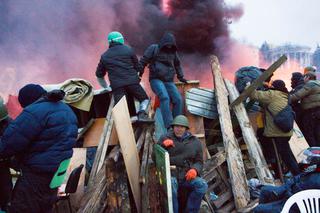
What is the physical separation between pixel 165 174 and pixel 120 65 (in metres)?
2.50

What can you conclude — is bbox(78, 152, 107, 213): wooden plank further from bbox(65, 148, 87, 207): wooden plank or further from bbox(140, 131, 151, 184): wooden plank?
bbox(140, 131, 151, 184): wooden plank

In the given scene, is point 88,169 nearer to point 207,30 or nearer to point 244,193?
point 244,193

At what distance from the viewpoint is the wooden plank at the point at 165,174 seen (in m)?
4.25

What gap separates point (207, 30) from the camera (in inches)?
571

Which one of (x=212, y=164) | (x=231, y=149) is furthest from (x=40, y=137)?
(x=231, y=149)

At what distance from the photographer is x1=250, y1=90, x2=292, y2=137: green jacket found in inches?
257

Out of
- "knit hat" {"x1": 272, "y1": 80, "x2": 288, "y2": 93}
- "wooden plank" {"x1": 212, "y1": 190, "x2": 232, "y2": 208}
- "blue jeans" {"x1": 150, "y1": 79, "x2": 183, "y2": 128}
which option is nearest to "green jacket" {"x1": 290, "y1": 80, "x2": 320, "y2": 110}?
"knit hat" {"x1": 272, "y1": 80, "x2": 288, "y2": 93}

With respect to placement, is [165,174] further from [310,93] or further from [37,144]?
[310,93]

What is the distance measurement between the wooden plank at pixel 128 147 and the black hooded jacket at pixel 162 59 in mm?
1715

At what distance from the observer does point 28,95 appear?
3811 millimetres

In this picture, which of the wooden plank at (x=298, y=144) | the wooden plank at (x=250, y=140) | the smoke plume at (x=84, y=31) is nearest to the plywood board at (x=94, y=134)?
the wooden plank at (x=250, y=140)

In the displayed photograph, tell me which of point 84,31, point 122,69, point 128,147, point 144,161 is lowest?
point 144,161

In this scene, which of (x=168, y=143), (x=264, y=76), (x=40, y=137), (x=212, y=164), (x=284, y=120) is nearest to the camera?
(x=40, y=137)

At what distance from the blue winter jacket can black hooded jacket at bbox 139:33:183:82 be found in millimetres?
3206
